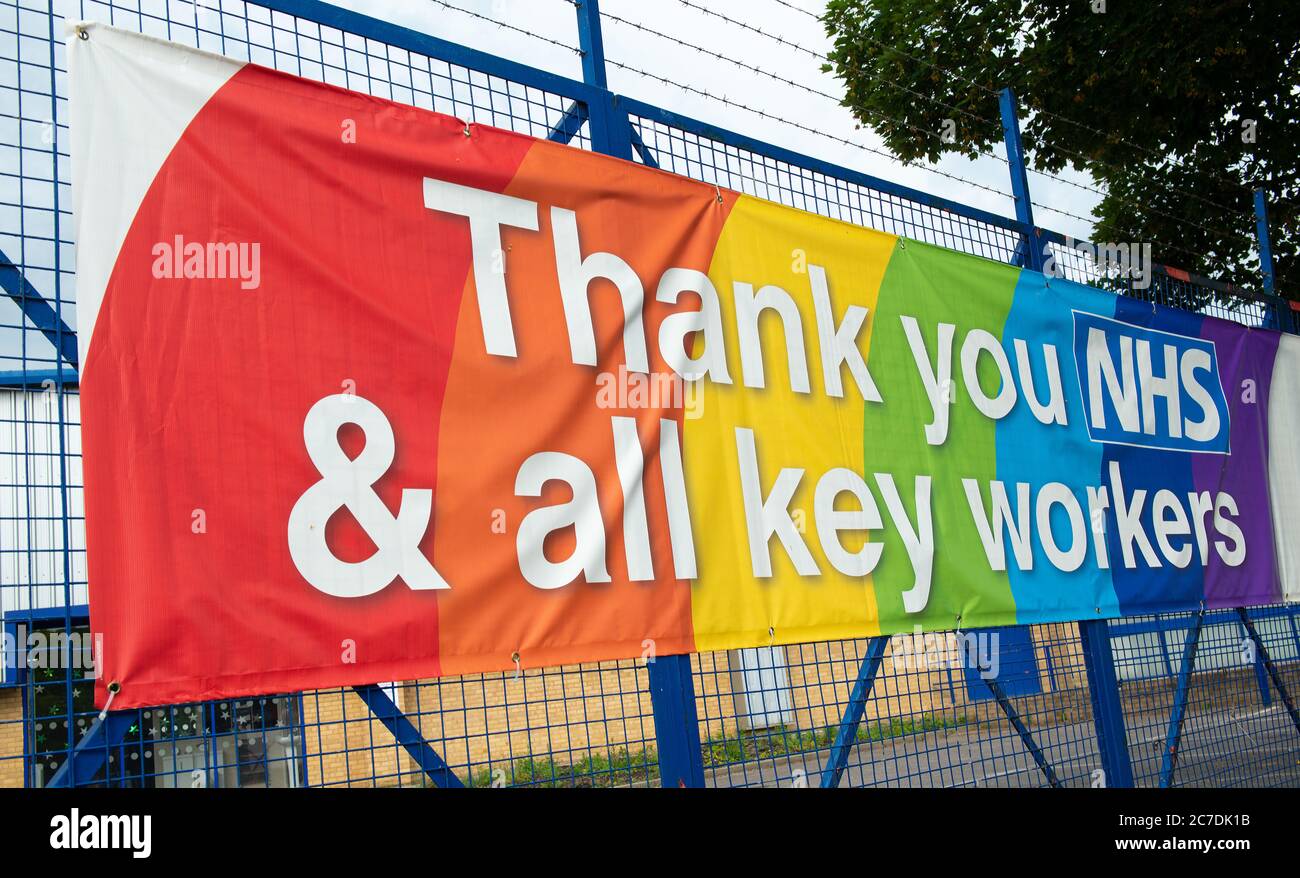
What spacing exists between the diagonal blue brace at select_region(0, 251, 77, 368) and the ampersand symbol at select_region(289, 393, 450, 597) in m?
0.56

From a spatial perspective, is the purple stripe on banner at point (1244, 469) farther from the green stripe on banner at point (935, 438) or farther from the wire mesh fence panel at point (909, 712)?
the green stripe on banner at point (935, 438)

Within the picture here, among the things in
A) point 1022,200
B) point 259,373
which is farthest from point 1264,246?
point 259,373

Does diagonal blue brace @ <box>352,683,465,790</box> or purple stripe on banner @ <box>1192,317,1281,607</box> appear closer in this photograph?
diagonal blue brace @ <box>352,683,465,790</box>

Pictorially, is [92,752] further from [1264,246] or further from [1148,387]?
[1264,246]

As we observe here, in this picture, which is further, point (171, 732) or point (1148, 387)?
point (1148, 387)

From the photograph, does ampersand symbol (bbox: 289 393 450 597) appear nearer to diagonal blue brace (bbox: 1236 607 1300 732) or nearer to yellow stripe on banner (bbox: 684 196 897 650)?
yellow stripe on banner (bbox: 684 196 897 650)

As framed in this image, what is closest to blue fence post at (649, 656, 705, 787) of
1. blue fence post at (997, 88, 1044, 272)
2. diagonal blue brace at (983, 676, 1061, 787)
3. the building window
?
the building window

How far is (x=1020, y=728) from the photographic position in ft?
14.4

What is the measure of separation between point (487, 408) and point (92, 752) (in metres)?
1.28

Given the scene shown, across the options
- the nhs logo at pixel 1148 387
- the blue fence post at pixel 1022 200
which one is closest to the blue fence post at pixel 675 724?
the nhs logo at pixel 1148 387

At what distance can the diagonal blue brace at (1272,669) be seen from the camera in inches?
240

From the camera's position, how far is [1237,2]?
29.2 feet

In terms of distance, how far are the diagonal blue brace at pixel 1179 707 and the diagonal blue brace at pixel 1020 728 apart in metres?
1.09

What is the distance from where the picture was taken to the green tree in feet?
30.3
